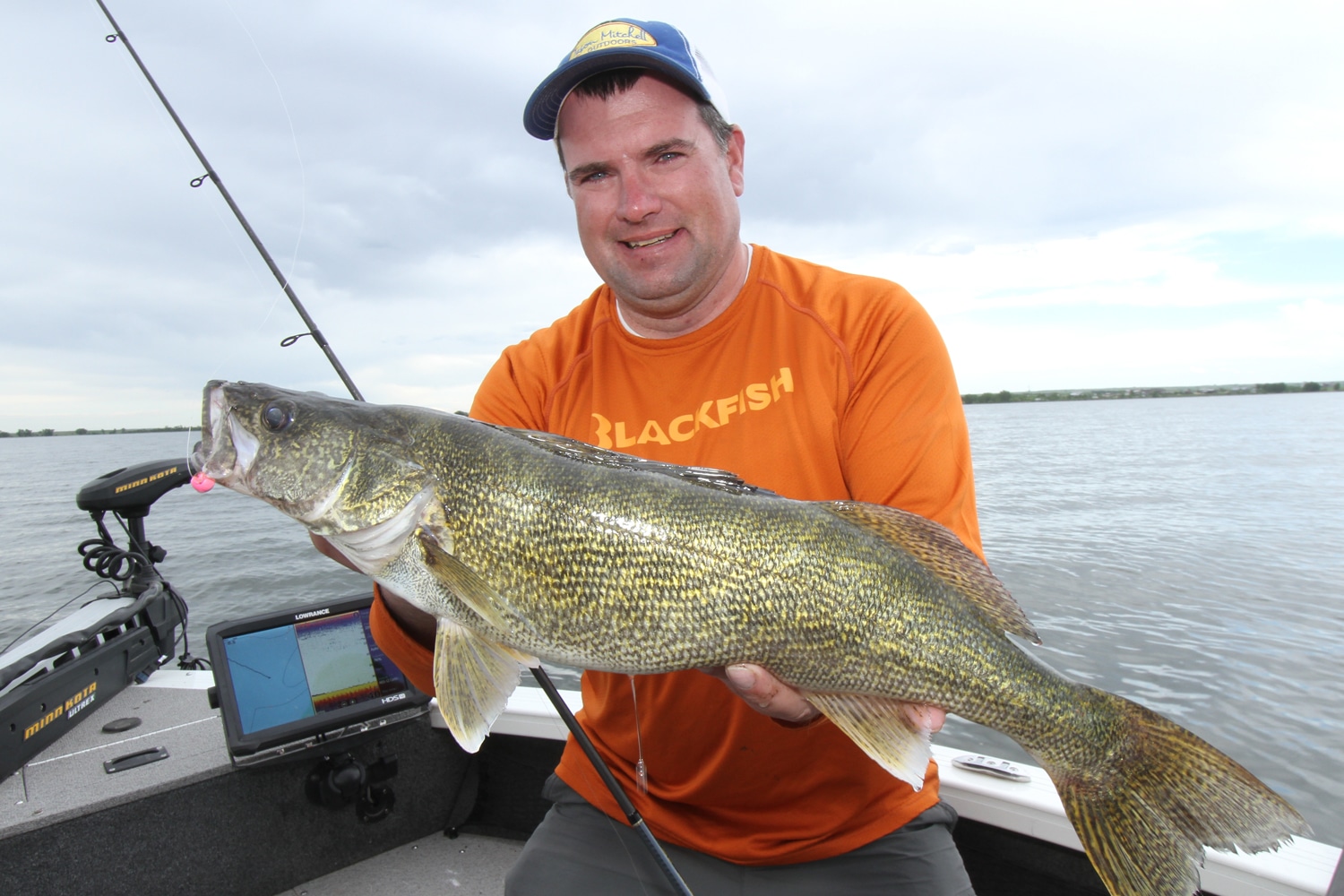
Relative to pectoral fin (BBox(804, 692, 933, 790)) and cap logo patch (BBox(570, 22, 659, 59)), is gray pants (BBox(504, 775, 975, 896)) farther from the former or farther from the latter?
cap logo patch (BBox(570, 22, 659, 59))

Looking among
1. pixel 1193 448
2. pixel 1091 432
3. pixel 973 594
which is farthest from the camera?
pixel 1091 432

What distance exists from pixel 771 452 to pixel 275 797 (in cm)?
300

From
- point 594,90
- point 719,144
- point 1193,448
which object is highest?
point 594,90

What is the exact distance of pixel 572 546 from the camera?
81.4 inches

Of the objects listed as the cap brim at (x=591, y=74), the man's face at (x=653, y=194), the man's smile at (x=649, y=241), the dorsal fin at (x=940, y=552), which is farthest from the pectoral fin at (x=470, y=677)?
the cap brim at (x=591, y=74)

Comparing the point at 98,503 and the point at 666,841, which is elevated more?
the point at 98,503

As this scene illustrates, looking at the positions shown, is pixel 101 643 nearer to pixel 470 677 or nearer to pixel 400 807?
pixel 400 807

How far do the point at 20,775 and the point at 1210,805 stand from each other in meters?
4.58

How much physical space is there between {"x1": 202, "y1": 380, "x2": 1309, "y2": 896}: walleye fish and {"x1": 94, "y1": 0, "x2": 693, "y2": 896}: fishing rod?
0.34 metres

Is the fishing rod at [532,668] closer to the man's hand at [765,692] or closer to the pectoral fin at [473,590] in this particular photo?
the pectoral fin at [473,590]

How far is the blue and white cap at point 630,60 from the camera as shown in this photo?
2518 mm

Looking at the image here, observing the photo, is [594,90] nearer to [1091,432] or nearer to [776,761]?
[776,761]

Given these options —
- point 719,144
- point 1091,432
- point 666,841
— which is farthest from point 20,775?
point 1091,432

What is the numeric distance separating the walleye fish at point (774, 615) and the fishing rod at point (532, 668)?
34 centimetres
